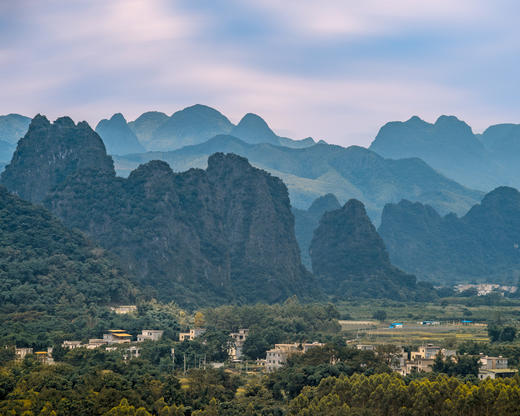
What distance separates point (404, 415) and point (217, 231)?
102 metres

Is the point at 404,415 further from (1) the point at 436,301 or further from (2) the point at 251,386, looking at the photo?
(1) the point at 436,301

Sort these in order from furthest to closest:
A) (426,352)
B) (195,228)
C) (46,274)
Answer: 1. (195,228)
2. (46,274)
3. (426,352)

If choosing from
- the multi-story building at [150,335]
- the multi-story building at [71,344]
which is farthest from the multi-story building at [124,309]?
the multi-story building at [71,344]

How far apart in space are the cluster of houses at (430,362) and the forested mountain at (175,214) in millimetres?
57350

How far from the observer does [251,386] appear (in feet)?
237

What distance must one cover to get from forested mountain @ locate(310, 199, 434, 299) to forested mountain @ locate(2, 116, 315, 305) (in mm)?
14046

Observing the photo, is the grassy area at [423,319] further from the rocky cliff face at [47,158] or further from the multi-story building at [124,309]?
the rocky cliff face at [47,158]

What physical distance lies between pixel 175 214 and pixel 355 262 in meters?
41.5

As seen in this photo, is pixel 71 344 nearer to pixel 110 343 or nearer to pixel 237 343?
pixel 110 343

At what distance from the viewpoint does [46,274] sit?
370 ft

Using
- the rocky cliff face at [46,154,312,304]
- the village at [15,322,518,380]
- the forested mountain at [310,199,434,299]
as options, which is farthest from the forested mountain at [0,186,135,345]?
the forested mountain at [310,199,434,299]

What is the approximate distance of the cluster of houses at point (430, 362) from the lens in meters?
74.5

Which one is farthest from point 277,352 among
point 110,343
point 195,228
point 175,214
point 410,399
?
point 195,228

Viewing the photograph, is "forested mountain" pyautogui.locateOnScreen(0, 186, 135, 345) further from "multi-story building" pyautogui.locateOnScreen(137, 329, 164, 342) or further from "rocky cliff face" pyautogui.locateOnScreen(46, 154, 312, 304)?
"rocky cliff face" pyautogui.locateOnScreen(46, 154, 312, 304)
